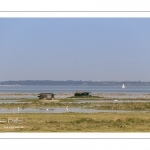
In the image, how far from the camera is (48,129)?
18766 millimetres
